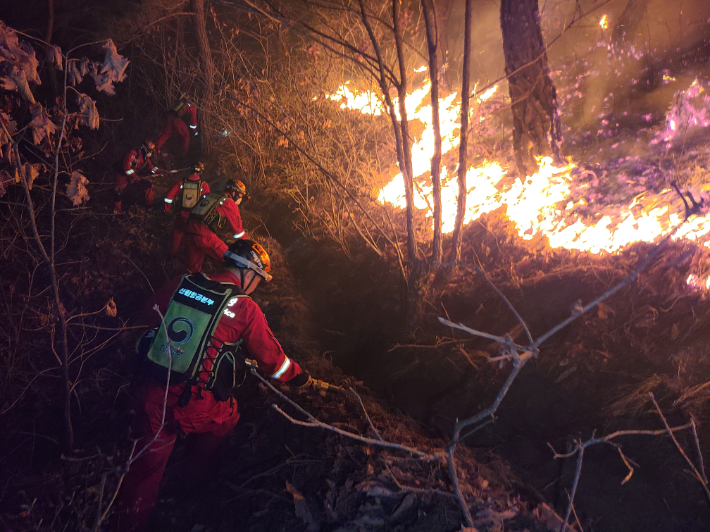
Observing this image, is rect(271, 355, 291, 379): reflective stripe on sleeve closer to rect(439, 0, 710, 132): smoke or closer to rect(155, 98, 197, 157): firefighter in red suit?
rect(439, 0, 710, 132): smoke

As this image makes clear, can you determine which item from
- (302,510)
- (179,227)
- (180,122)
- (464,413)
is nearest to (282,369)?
(302,510)

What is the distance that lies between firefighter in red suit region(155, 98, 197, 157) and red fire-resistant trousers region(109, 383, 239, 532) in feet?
25.1

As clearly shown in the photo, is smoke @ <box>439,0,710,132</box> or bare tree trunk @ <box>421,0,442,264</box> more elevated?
smoke @ <box>439,0,710,132</box>

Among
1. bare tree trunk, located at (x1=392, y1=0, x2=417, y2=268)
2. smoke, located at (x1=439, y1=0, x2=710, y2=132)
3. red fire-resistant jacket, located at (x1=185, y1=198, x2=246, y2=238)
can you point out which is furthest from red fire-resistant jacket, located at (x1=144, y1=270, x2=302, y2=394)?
smoke, located at (x1=439, y1=0, x2=710, y2=132)

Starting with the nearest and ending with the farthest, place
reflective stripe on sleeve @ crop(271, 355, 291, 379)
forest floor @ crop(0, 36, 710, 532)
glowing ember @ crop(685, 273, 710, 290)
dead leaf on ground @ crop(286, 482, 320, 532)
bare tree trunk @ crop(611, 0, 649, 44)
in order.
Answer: dead leaf on ground @ crop(286, 482, 320, 532) → forest floor @ crop(0, 36, 710, 532) → reflective stripe on sleeve @ crop(271, 355, 291, 379) → glowing ember @ crop(685, 273, 710, 290) → bare tree trunk @ crop(611, 0, 649, 44)

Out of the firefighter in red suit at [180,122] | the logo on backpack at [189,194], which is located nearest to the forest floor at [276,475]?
the logo on backpack at [189,194]

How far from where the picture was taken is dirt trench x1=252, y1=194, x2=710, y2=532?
2875 millimetres

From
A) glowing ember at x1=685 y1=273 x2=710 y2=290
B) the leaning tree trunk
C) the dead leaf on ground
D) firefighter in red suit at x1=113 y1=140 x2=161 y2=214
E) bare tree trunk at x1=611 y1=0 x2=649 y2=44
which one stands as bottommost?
the dead leaf on ground

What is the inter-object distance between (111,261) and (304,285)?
3584 mm

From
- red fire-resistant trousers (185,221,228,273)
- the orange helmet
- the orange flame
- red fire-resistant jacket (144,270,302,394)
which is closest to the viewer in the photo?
red fire-resistant jacket (144,270,302,394)

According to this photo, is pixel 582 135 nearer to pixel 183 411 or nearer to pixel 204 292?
pixel 204 292

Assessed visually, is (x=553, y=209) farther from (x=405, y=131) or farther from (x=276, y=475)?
(x=276, y=475)

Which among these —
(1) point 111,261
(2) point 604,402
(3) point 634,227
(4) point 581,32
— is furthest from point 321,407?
(4) point 581,32

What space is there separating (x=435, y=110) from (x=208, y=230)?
160 inches
